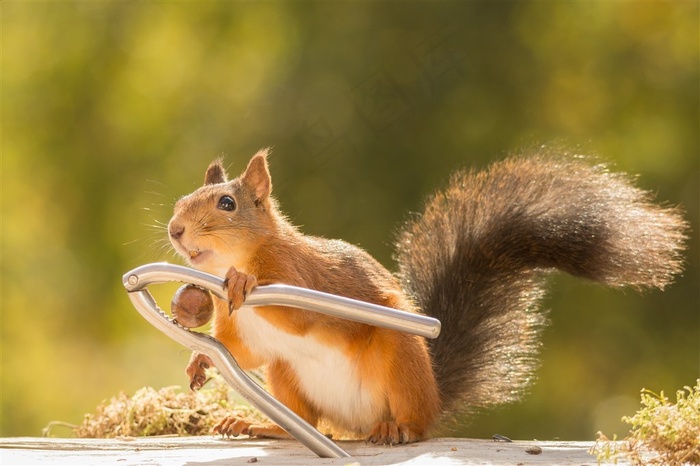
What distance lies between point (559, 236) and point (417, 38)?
283cm

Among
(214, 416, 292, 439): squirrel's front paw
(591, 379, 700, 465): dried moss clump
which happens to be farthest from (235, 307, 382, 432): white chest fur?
(591, 379, 700, 465): dried moss clump

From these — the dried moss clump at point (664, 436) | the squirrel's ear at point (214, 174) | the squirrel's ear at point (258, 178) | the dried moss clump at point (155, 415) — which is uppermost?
the squirrel's ear at point (214, 174)

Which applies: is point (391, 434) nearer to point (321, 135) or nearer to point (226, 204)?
point (226, 204)

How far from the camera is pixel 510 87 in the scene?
5211mm

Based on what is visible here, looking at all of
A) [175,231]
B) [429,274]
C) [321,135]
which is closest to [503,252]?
[429,274]

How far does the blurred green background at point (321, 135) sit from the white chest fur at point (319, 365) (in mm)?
2294

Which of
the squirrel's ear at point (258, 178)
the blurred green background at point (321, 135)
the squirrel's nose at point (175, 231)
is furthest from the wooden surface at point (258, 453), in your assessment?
the blurred green background at point (321, 135)

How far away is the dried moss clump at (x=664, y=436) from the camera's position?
1.56 meters

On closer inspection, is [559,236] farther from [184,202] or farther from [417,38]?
[417,38]

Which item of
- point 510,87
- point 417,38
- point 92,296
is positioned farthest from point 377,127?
point 92,296

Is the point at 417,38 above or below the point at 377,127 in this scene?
above

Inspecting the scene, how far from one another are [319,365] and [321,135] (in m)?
2.99

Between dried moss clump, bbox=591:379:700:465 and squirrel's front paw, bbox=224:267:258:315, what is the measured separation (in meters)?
0.64

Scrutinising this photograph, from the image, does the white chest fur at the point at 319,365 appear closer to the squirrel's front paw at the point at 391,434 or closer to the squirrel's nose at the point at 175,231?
the squirrel's front paw at the point at 391,434
